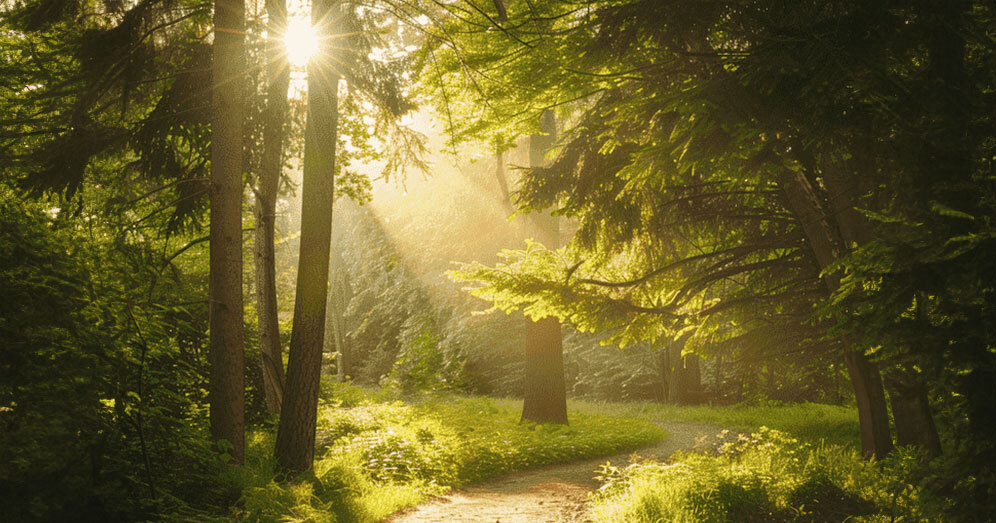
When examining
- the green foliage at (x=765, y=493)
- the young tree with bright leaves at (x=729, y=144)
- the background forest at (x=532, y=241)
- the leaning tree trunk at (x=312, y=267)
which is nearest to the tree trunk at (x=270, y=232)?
the background forest at (x=532, y=241)

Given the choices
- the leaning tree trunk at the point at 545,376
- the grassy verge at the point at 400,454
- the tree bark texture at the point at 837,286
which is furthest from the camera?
the leaning tree trunk at the point at 545,376

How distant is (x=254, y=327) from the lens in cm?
1365

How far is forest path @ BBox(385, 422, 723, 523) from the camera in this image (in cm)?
690

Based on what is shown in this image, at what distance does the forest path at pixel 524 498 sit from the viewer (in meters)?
6.90

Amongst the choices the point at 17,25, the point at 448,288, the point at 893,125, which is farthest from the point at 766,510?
the point at 448,288

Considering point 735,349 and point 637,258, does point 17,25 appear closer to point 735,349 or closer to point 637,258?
point 637,258

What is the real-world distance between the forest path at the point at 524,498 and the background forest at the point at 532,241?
330mm

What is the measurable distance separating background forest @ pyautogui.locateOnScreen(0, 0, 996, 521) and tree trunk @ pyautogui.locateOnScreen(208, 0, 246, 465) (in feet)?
0.11

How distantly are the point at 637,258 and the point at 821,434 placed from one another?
758cm

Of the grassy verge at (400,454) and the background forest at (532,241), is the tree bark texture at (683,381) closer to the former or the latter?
the background forest at (532,241)

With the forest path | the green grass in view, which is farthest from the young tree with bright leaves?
the green grass

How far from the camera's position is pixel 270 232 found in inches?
415

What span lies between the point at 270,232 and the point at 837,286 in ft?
28.8

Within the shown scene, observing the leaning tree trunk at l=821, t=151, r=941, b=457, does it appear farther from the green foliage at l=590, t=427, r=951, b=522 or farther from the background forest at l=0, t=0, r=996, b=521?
the green foliage at l=590, t=427, r=951, b=522
